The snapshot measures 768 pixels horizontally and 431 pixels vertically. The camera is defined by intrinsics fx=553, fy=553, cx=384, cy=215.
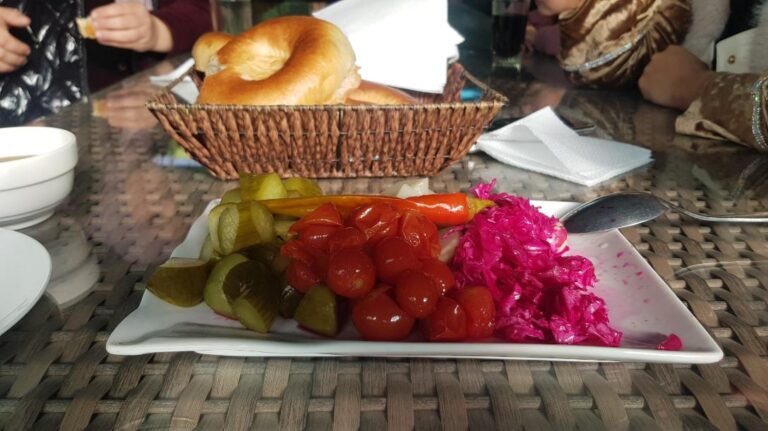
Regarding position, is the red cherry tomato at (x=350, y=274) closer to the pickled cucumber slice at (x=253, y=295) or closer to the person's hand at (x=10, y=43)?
the pickled cucumber slice at (x=253, y=295)

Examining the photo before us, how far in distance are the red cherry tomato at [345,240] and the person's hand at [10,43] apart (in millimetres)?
1779

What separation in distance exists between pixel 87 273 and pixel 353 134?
509mm

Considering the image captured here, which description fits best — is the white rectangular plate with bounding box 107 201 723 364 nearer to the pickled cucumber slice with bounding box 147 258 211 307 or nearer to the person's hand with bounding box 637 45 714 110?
the pickled cucumber slice with bounding box 147 258 211 307

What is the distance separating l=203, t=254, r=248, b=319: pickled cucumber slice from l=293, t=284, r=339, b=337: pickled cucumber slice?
0.08 metres

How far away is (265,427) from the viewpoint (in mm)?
A: 542

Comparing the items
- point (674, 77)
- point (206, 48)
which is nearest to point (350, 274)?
point (206, 48)

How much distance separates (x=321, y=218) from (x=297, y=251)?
55 mm

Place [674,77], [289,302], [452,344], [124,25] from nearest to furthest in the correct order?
[452,344]
[289,302]
[674,77]
[124,25]

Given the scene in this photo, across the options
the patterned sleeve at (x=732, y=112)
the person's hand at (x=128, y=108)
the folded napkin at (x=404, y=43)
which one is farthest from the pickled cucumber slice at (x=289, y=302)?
the patterned sleeve at (x=732, y=112)

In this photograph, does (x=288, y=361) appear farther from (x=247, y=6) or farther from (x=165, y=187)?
(x=247, y=6)

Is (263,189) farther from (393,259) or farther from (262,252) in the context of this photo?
(393,259)

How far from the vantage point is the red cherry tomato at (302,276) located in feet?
2.20

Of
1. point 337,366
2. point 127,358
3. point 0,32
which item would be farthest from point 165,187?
point 0,32

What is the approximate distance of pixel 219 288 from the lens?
65cm
